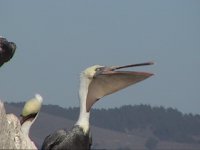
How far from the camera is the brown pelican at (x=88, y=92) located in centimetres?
1254

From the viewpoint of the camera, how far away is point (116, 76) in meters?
12.9

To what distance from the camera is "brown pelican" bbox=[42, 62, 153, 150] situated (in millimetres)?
12539

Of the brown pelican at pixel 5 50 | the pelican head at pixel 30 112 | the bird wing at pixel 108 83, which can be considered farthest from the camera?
the bird wing at pixel 108 83

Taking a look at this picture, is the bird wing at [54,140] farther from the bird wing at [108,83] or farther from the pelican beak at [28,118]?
the bird wing at [108,83]

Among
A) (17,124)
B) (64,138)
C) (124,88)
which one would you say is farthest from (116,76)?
(17,124)

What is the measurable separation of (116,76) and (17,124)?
8.51 ft

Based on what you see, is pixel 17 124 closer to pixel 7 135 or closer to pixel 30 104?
pixel 7 135

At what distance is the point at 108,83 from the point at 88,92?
0.38 meters

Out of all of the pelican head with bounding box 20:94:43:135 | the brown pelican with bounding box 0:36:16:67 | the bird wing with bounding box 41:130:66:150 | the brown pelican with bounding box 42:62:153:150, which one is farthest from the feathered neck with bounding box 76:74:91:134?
the brown pelican with bounding box 0:36:16:67

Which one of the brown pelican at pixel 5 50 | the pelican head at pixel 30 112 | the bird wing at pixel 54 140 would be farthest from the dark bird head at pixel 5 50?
the bird wing at pixel 54 140

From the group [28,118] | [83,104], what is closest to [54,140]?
[28,118]

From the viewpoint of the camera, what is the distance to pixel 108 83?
1290 cm

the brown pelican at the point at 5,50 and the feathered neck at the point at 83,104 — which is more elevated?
the brown pelican at the point at 5,50

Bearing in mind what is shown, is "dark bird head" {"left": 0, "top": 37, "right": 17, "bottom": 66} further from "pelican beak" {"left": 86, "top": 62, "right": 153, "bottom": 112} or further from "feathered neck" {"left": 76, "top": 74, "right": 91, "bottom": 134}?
"pelican beak" {"left": 86, "top": 62, "right": 153, "bottom": 112}
